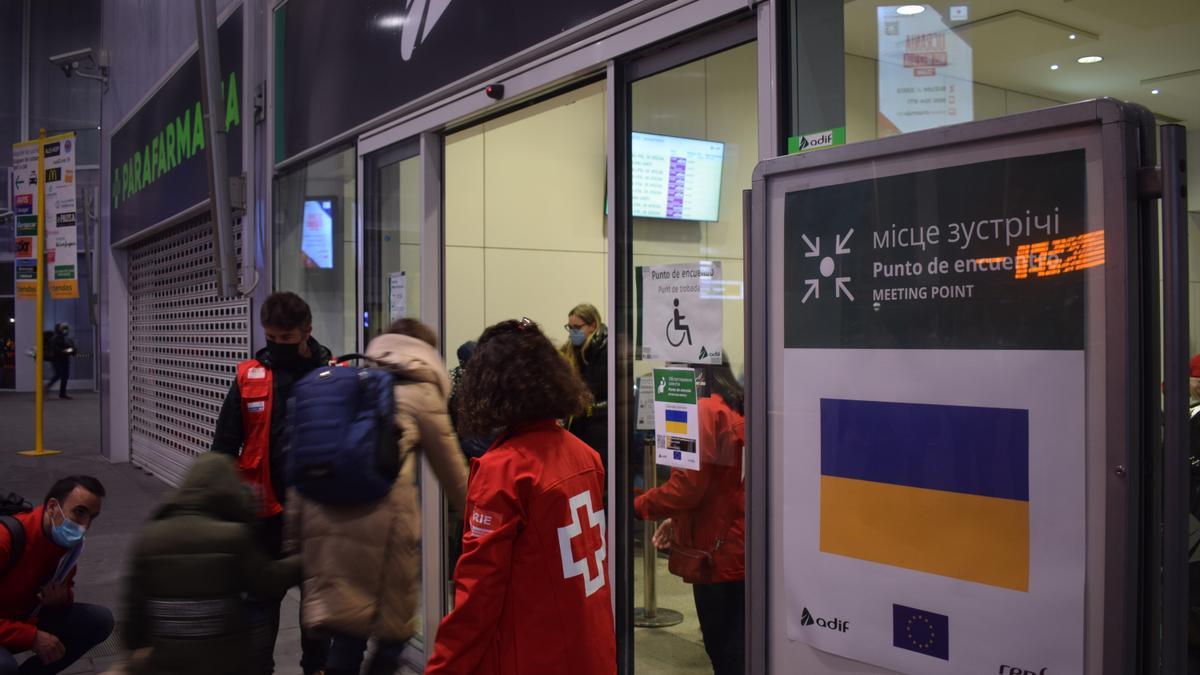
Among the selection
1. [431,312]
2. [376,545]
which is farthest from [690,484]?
[431,312]

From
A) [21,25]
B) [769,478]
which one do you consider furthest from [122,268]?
[21,25]

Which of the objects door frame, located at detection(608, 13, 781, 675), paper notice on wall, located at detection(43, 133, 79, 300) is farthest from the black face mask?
paper notice on wall, located at detection(43, 133, 79, 300)

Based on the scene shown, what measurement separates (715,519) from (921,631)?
1.50 metres

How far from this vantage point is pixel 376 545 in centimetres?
286

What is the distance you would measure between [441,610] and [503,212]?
3938 mm

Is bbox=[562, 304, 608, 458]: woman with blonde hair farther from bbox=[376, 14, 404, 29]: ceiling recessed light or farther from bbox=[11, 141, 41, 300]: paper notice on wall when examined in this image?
bbox=[11, 141, 41, 300]: paper notice on wall

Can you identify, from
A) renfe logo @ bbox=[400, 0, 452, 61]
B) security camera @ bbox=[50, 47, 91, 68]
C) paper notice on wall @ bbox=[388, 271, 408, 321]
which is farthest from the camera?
security camera @ bbox=[50, 47, 91, 68]

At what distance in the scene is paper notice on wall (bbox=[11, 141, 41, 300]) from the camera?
44.1 feet

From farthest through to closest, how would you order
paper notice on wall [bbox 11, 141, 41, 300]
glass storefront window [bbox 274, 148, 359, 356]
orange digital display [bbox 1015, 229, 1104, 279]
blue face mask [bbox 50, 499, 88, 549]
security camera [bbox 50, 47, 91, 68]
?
1. paper notice on wall [bbox 11, 141, 41, 300]
2. security camera [bbox 50, 47, 91, 68]
3. glass storefront window [bbox 274, 148, 359, 356]
4. blue face mask [bbox 50, 499, 88, 549]
5. orange digital display [bbox 1015, 229, 1104, 279]

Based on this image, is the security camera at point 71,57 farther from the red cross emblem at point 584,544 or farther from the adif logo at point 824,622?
the adif logo at point 824,622

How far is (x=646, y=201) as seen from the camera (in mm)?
3902

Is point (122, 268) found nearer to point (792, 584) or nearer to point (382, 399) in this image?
point (382, 399)

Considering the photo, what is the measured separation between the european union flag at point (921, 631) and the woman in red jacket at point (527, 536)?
79 centimetres

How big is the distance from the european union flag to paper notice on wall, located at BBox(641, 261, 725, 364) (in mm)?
1431
